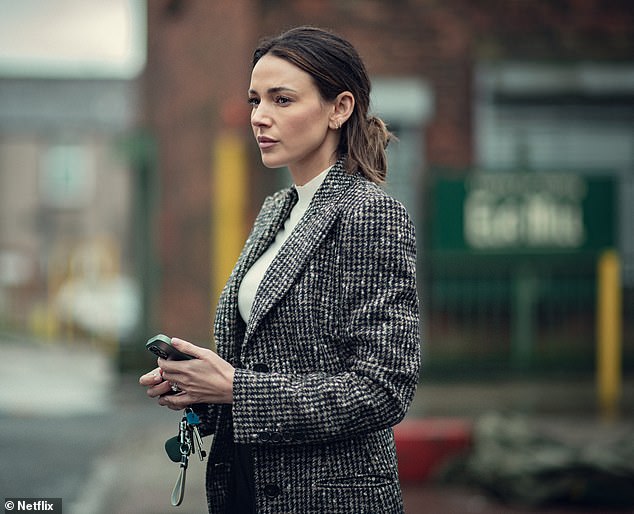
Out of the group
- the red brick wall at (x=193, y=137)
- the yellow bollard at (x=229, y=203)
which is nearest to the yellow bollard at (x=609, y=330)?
the yellow bollard at (x=229, y=203)

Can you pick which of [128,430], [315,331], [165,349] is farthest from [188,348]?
[128,430]

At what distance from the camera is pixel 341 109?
2.30m

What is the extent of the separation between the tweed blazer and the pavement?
351cm

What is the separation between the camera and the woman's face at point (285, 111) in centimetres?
224

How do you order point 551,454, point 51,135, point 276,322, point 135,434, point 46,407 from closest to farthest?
point 276,322 < point 551,454 < point 135,434 < point 46,407 < point 51,135

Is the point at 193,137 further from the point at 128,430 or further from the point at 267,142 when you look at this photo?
the point at 267,142

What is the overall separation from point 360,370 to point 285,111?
56 cm

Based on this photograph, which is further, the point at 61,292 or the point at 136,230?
the point at 61,292

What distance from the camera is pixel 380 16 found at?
1184 centimetres

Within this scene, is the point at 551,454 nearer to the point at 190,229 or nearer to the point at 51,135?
the point at 190,229

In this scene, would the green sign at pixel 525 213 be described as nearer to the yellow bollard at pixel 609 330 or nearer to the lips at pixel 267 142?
the yellow bollard at pixel 609 330

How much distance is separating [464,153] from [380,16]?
5.69ft

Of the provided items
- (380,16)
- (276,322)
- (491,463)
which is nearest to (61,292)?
(380,16)

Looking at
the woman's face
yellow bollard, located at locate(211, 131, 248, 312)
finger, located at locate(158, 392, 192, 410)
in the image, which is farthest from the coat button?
yellow bollard, located at locate(211, 131, 248, 312)
